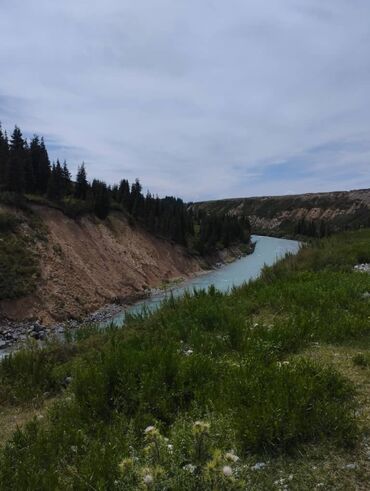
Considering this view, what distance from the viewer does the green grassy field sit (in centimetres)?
366

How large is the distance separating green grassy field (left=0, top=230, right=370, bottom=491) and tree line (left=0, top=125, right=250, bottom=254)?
117ft

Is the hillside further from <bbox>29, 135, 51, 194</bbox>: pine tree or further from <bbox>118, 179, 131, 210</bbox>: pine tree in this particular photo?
<bbox>29, 135, 51, 194</bbox>: pine tree

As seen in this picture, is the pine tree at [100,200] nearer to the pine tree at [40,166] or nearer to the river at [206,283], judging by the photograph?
the pine tree at [40,166]

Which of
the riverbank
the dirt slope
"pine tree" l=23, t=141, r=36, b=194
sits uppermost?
"pine tree" l=23, t=141, r=36, b=194

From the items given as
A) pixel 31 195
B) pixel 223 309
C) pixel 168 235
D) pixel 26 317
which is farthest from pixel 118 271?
pixel 223 309

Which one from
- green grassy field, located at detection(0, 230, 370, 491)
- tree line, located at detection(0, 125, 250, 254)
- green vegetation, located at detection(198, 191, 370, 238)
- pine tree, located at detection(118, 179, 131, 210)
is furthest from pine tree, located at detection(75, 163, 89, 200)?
green vegetation, located at detection(198, 191, 370, 238)

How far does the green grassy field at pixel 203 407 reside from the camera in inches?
144

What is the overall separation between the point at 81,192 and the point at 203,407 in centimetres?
4952

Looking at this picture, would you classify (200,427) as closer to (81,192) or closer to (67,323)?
(67,323)

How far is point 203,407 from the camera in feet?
16.5

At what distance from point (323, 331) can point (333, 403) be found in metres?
3.00

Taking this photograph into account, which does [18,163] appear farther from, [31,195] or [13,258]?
[13,258]

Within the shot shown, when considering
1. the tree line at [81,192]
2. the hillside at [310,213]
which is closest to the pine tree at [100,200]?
the tree line at [81,192]

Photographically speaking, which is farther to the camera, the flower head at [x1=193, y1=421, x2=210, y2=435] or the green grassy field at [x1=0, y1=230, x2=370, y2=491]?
the green grassy field at [x1=0, y1=230, x2=370, y2=491]
